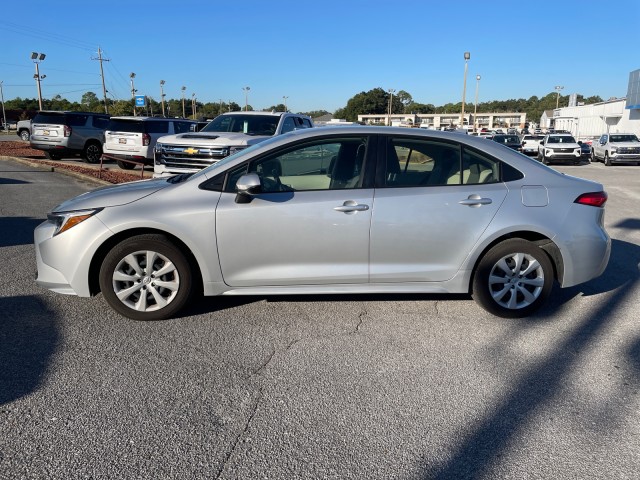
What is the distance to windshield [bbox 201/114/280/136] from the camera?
11.6 meters

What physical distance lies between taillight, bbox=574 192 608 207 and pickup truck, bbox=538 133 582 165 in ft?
81.7

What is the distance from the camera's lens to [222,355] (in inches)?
153

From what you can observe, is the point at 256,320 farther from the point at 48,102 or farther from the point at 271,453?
the point at 48,102

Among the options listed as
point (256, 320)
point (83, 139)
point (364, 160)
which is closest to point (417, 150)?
point (364, 160)

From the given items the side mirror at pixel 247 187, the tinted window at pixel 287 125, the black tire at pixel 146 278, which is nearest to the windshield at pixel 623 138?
the tinted window at pixel 287 125

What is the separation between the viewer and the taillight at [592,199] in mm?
4605

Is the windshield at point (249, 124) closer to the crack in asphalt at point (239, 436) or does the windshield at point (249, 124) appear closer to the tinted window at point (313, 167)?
the tinted window at point (313, 167)

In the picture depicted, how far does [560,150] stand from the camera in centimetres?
2741

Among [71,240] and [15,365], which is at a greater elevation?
[71,240]

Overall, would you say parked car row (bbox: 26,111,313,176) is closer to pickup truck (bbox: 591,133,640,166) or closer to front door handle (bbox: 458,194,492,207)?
front door handle (bbox: 458,194,492,207)

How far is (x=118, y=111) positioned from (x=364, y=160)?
233 feet

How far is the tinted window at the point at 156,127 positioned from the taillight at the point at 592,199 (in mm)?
14642

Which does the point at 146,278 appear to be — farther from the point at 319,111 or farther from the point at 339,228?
the point at 319,111

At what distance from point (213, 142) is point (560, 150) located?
22951mm
